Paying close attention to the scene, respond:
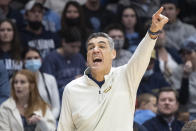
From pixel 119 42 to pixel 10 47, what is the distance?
5.68 ft

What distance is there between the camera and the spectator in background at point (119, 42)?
9.09 meters

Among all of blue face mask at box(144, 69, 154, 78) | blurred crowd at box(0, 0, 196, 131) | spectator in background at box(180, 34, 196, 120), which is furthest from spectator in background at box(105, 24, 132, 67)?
spectator in background at box(180, 34, 196, 120)

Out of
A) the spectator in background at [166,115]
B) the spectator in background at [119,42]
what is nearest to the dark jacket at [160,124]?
the spectator in background at [166,115]

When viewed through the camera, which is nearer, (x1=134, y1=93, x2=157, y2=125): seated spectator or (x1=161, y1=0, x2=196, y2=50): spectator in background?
(x1=134, y1=93, x2=157, y2=125): seated spectator

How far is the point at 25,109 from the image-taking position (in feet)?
24.1

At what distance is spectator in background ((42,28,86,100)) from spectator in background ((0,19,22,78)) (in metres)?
0.41

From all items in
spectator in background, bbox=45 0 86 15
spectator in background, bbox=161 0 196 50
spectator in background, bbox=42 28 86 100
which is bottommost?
spectator in background, bbox=42 28 86 100

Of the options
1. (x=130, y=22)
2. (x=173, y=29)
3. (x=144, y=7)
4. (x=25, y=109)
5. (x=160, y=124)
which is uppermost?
(x=144, y=7)

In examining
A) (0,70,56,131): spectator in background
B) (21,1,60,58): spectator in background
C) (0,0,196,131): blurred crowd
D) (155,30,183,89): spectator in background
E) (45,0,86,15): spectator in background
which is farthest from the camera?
(45,0,86,15): spectator in background

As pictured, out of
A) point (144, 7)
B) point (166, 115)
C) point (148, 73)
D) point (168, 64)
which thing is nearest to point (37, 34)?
point (148, 73)

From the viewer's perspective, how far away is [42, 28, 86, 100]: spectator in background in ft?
28.3

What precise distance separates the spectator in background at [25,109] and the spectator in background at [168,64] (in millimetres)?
2646

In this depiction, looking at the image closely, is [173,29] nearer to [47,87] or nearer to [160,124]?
[160,124]

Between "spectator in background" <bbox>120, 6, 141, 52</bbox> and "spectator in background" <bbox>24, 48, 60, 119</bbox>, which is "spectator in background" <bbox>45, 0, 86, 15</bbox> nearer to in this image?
"spectator in background" <bbox>120, 6, 141, 52</bbox>
